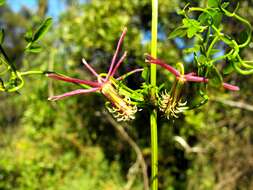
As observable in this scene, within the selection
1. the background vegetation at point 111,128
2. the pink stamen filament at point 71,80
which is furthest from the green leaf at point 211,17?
the background vegetation at point 111,128

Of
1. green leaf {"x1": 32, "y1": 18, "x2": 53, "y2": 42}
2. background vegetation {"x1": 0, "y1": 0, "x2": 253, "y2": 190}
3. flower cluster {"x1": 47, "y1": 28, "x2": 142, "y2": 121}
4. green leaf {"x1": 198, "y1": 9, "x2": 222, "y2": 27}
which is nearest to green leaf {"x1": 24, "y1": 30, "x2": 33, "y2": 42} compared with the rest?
green leaf {"x1": 32, "y1": 18, "x2": 53, "y2": 42}

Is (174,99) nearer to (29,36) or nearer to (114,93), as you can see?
(114,93)

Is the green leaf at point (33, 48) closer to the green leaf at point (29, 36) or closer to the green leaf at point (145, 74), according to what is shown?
the green leaf at point (29, 36)

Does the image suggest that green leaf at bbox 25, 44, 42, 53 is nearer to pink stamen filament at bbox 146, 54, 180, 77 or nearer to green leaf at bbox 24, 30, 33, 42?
green leaf at bbox 24, 30, 33, 42

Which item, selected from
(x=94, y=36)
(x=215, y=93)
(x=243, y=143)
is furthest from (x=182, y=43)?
(x=243, y=143)

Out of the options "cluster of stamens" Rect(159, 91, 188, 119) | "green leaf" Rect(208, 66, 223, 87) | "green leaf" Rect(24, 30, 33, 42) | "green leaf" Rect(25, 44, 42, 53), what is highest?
"green leaf" Rect(24, 30, 33, 42)

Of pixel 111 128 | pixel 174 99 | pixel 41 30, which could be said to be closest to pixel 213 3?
pixel 174 99
